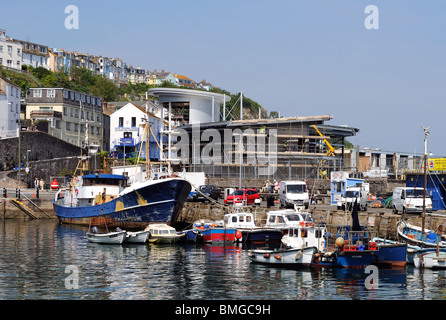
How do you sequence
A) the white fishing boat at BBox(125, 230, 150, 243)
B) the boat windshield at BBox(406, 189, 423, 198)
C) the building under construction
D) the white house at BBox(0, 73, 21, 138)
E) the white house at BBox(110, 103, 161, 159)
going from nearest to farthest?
the white fishing boat at BBox(125, 230, 150, 243)
the boat windshield at BBox(406, 189, 423, 198)
the building under construction
the white house at BBox(0, 73, 21, 138)
the white house at BBox(110, 103, 161, 159)

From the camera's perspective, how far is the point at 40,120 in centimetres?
9544

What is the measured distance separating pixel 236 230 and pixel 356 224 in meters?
11.3

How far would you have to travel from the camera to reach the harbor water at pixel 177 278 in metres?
26.0

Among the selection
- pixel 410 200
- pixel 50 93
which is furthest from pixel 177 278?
pixel 50 93

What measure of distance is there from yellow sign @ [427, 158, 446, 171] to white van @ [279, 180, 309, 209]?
35.4ft

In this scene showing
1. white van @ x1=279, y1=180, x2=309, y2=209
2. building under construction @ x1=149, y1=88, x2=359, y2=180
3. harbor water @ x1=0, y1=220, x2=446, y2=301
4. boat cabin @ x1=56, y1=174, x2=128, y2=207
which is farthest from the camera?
building under construction @ x1=149, y1=88, x2=359, y2=180

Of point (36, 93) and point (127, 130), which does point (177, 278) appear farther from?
point (36, 93)

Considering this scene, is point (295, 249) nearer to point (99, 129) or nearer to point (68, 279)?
point (68, 279)

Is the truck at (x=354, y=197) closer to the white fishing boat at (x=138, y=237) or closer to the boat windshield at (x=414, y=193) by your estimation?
the boat windshield at (x=414, y=193)

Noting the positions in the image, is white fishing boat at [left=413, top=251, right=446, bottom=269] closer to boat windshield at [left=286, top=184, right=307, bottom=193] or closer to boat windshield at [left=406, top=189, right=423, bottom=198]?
boat windshield at [left=406, top=189, right=423, bottom=198]

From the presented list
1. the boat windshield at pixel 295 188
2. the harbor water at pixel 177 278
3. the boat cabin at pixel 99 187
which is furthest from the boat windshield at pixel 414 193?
the boat cabin at pixel 99 187

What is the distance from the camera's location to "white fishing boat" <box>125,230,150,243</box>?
4325 cm

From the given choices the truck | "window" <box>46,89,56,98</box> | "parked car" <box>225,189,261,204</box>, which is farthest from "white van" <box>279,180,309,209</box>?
"window" <box>46,89,56,98</box>

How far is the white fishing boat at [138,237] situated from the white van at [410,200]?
19987 mm
